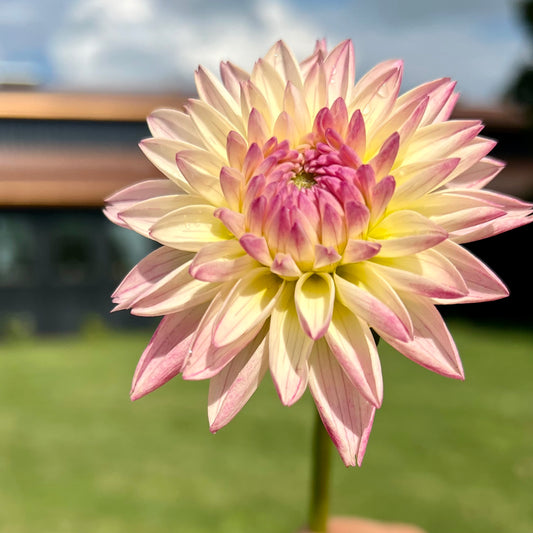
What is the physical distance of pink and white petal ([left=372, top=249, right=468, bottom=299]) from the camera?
0.68 meters

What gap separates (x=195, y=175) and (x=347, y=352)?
0.28m

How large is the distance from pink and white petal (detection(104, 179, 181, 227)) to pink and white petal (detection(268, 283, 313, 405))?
0.76 ft

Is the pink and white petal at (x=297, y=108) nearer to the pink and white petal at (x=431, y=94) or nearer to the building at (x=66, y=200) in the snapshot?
the pink and white petal at (x=431, y=94)

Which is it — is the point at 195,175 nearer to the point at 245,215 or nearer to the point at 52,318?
the point at 245,215

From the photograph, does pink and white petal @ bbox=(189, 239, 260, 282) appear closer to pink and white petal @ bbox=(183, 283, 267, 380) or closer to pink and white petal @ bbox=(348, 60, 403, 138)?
pink and white petal @ bbox=(183, 283, 267, 380)

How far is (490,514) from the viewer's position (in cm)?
420

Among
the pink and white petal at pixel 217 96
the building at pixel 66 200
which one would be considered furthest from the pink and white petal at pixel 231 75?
the building at pixel 66 200

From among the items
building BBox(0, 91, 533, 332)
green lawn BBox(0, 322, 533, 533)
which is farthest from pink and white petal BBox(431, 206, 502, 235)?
building BBox(0, 91, 533, 332)

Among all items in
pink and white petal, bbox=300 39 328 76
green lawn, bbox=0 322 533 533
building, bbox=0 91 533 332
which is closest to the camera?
pink and white petal, bbox=300 39 328 76

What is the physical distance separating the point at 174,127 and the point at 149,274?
0.72ft

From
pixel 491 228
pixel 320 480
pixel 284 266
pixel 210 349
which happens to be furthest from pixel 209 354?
pixel 491 228

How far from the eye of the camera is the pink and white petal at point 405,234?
0.69 m

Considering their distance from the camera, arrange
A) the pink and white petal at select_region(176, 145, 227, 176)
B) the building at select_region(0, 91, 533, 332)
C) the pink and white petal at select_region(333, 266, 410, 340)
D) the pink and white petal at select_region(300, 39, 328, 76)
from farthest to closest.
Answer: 1. the building at select_region(0, 91, 533, 332)
2. the pink and white petal at select_region(300, 39, 328, 76)
3. the pink and white petal at select_region(176, 145, 227, 176)
4. the pink and white petal at select_region(333, 266, 410, 340)

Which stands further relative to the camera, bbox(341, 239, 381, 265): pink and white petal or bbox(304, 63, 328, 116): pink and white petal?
bbox(304, 63, 328, 116): pink and white petal
